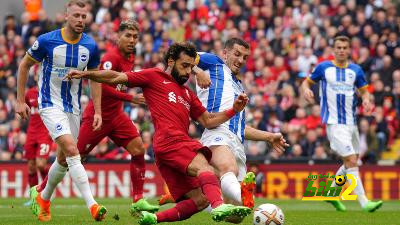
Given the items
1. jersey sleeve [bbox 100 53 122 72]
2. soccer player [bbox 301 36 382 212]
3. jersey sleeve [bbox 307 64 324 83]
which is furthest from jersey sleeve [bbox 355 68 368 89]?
jersey sleeve [bbox 100 53 122 72]

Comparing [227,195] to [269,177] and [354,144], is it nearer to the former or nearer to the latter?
[354,144]

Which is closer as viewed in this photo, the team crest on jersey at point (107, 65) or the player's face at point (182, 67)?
the player's face at point (182, 67)

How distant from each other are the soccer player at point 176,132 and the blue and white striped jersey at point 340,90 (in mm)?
5655

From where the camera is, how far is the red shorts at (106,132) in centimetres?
1343

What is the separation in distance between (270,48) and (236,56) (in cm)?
1315

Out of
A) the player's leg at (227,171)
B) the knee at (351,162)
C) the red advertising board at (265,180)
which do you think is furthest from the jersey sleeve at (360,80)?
the player's leg at (227,171)

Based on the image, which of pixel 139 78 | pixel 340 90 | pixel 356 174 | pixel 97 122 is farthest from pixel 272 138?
pixel 340 90

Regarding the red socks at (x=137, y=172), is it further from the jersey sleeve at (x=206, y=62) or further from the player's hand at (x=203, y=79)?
the player's hand at (x=203, y=79)

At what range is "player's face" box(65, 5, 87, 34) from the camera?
1226 cm

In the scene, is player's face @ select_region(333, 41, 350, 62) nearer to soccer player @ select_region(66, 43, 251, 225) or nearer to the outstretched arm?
soccer player @ select_region(66, 43, 251, 225)

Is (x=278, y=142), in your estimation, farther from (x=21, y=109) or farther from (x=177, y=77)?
(x=21, y=109)

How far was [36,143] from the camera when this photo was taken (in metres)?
17.2

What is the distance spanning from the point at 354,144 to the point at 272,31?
993 cm

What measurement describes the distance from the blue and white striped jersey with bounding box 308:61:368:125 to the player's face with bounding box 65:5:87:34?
519 centimetres
